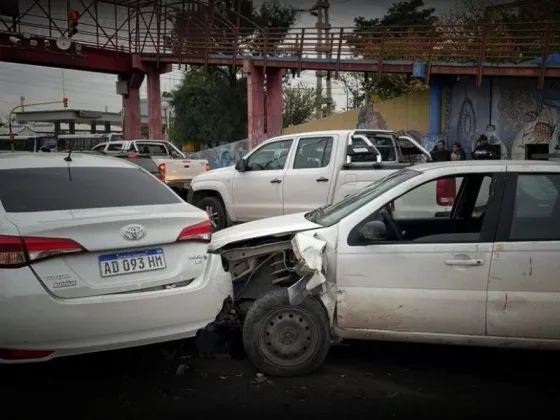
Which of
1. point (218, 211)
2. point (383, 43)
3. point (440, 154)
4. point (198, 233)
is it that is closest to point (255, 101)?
point (383, 43)

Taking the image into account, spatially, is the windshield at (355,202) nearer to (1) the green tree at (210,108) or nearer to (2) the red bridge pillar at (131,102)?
(2) the red bridge pillar at (131,102)

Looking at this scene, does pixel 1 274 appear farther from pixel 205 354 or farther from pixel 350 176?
pixel 350 176

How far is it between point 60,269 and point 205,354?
1.51 m

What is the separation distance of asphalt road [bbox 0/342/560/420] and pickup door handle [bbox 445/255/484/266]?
0.85 m

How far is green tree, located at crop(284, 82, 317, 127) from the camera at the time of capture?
44.9 meters

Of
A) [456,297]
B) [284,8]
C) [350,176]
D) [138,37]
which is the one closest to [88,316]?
[456,297]

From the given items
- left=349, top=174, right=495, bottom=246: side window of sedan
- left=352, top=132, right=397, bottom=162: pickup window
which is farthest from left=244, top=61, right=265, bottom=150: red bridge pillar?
left=349, top=174, right=495, bottom=246: side window of sedan

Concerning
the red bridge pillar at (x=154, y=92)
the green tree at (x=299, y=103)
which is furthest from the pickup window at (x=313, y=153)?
the green tree at (x=299, y=103)

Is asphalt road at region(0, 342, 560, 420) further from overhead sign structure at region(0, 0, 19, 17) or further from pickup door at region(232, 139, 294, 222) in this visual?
overhead sign structure at region(0, 0, 19, 17)

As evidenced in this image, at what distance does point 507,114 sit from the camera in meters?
18.1

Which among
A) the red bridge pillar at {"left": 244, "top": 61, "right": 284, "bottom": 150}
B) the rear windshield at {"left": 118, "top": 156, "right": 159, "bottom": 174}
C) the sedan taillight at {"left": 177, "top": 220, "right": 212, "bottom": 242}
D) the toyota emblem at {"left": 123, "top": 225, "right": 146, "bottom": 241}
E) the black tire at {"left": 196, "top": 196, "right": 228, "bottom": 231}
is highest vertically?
the red bridge pillar at {"left": 244, "top": 61, "right": 284, "bottom": 150}

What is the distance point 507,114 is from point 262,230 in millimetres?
15851

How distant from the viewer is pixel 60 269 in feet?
11.4

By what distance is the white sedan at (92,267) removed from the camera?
3.40 meters
